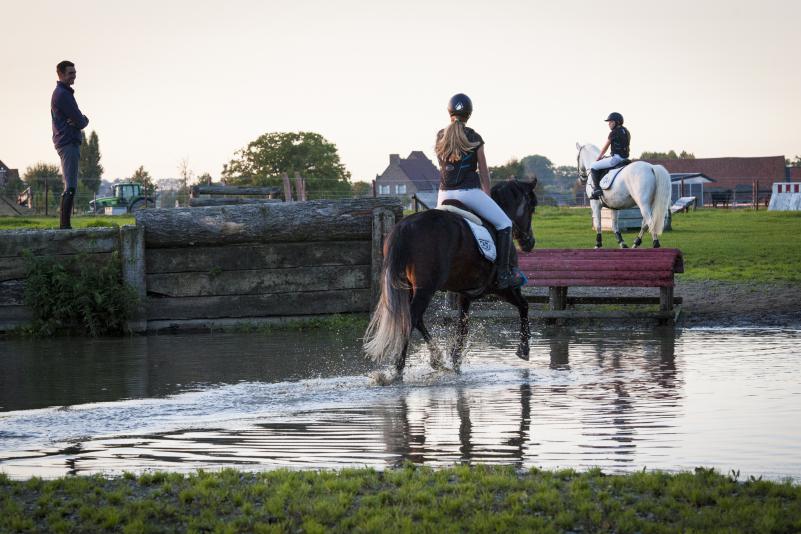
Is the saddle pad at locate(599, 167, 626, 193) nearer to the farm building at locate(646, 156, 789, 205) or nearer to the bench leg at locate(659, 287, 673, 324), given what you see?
the bench leg at locate(659, 287, 673, 324)

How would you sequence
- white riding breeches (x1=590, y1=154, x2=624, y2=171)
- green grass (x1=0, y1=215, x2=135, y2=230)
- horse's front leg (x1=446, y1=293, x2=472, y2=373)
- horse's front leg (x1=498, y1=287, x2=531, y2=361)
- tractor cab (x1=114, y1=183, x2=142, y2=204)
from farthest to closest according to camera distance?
tractor cab (x1=114, y1=183, x2=142, y2=204), green grass (x1=0, y1=215, x2=135, y2=230), white riding breeches (x1=590, y1=154, x2=624, y2=171), horse's front leg (x1=498, y1=287, x2=531, y2=361), horse's front leg (x1=446, y1=293, x2=472, y2=373)

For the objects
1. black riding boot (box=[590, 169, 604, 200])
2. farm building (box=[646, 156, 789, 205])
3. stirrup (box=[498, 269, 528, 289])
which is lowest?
stirrup (box=[498, 269, 528, 289])

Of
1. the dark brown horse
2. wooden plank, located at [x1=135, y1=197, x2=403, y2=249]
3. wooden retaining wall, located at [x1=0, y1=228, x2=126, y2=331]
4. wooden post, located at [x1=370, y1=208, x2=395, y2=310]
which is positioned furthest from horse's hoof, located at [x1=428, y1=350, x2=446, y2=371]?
wooden retaining wall, located at [x1=0, y1=228, x2=126, y2=331]

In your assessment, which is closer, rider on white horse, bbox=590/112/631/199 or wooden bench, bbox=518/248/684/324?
wooden bench, bbox=518/248/684/324

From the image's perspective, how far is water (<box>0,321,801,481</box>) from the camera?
626 cm

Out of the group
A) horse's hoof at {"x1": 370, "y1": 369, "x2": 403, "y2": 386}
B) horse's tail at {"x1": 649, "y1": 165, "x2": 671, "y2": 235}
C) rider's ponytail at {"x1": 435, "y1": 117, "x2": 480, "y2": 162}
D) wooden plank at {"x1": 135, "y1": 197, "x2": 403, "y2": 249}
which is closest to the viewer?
horse's hoof at {"x1": 370, "y1": 369, "x2": 403, "y2": 386}

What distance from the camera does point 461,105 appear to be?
10.0 meters

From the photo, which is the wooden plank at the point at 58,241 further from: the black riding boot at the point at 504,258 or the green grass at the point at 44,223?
the black riding boot at the point at 504,258

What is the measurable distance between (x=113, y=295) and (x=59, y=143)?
2.65 m

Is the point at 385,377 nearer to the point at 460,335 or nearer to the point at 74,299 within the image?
the point at 460,335

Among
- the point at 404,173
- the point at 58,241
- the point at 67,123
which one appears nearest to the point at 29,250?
the point at 58,241

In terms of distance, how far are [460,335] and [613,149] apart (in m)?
11.0

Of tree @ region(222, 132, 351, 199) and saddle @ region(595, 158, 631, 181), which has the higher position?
tree @ region(222, 132, 351, 199)

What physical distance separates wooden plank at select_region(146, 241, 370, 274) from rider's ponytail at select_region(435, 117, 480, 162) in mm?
4957
